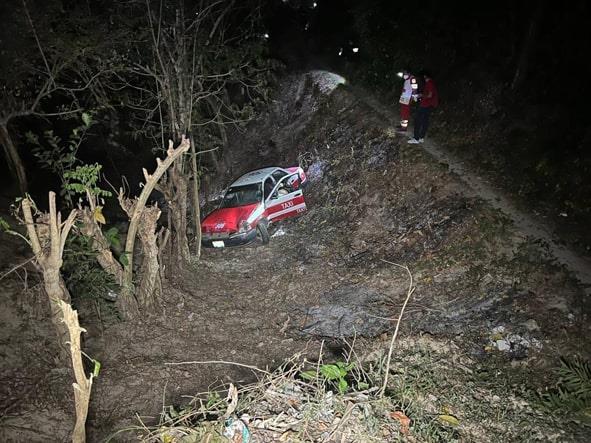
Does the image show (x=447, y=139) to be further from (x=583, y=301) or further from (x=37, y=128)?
(x=37, y=128)

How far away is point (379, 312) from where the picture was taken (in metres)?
7.46

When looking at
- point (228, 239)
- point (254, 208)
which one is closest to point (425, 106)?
point (254, 208)

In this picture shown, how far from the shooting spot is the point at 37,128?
18.3 meters

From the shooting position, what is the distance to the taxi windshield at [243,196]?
11750 millimetres

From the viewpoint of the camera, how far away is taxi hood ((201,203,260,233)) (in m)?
11.1

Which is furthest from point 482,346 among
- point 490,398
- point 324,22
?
point 324,22

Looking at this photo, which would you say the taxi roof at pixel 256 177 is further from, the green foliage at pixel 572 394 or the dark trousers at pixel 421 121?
the green foliage at pixel 572 394

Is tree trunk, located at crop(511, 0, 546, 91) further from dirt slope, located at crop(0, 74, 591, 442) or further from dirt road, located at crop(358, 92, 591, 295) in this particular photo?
dirt slope, located at crop(0, 74, 591, 442)

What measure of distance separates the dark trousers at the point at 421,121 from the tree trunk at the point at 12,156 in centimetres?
1355

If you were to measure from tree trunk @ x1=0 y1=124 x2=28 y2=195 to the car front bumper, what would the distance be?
7.85 meters

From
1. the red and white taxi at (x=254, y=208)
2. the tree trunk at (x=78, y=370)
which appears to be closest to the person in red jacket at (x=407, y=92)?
the red and white taxi at (x=254, y=208)

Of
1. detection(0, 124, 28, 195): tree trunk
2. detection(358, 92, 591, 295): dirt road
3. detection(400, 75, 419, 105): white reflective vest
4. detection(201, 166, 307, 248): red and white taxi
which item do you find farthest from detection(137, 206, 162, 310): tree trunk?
detection(0, 124, 28, 195): tree trunk

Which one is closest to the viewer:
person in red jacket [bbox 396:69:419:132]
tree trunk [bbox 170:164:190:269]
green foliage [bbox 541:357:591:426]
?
green foliage [bbox 541:357:591:426]

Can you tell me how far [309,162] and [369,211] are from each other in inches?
213
